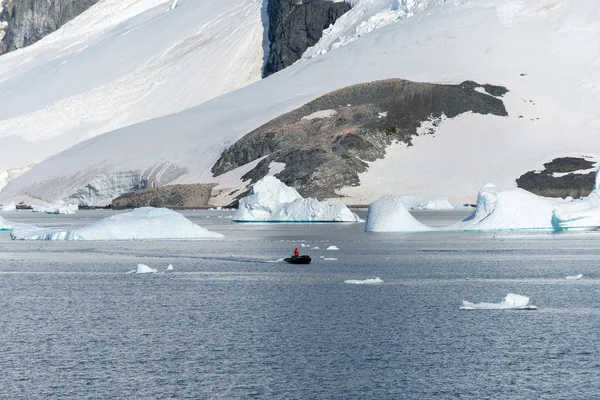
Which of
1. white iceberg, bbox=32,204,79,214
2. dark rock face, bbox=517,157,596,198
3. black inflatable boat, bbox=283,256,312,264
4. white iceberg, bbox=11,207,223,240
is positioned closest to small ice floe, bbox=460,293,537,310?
black inflatable boat, bbox=283,256,312,264

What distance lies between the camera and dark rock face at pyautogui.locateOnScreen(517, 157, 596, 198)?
178375mm

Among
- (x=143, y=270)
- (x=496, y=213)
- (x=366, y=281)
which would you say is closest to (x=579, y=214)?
(x=496, y=213)

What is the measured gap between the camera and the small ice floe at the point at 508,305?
4133cm

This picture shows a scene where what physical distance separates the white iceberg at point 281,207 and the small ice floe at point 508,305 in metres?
73.7

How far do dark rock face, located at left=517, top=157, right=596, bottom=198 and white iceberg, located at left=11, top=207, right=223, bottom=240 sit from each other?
101 metres

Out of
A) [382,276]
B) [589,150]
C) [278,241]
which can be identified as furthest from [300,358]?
[589,150]

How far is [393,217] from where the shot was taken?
9269cm

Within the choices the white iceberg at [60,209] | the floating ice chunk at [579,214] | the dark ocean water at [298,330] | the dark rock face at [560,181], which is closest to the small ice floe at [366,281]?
the dark ocean water at [298,330]

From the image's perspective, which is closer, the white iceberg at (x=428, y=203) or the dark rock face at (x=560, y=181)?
the white iceberg at (x=428, y=203)

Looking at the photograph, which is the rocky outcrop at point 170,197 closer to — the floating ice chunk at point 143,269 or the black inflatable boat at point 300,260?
the black inflatable boat at point 300,260

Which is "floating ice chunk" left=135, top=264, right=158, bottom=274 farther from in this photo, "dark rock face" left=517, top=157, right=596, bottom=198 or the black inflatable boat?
"dark rock face" left=517, top=157, right=596, bottom=198

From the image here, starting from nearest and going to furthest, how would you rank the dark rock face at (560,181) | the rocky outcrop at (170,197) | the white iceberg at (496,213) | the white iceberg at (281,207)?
the white iceberg at (496,213) < the white iceberg at (281,207) < the dark rock face at (560,181) < the rocky outcrop at (170,197)

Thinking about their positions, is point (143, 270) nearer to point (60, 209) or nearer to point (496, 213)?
point (496, 213)

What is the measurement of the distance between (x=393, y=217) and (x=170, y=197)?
10384 cm
